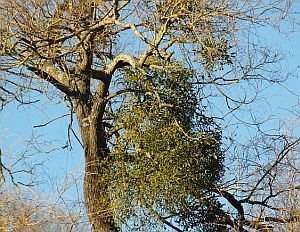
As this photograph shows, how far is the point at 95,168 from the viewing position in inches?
203

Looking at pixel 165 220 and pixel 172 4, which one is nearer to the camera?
pixel 172 4

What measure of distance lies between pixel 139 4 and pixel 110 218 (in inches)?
58.1

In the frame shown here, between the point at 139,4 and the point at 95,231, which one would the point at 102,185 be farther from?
the point at 139,4

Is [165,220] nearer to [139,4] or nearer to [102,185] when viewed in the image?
[102,185]

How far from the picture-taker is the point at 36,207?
187 inches

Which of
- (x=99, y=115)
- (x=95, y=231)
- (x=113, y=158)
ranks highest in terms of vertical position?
(x=99, y=115)

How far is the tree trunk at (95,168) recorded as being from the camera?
16.6 feet

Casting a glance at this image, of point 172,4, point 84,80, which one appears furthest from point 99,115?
point 172,4

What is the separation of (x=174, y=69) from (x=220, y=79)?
1.09ft

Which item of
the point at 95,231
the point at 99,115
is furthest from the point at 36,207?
the point at 99,115

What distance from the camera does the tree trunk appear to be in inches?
199

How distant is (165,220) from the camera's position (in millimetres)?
5078

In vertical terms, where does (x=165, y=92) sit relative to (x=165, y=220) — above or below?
above

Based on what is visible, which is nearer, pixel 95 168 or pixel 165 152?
pixel 165 152
